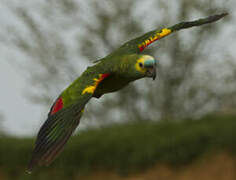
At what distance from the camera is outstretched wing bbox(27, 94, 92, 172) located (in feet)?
8.21

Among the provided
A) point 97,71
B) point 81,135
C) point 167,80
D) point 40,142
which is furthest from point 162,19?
point 40,142

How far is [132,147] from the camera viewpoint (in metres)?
8.35

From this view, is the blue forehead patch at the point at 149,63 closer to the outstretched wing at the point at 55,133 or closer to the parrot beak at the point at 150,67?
the parrot beak at the point at 150,67

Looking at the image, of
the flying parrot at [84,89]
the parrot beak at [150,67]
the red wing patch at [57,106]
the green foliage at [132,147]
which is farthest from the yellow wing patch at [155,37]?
the green foliage at [132,147]

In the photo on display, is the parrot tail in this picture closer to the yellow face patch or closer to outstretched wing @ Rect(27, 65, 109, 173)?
outstretched wing @ Rect(27, 65, 109, 173)

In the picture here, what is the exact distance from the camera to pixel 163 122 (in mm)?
8977

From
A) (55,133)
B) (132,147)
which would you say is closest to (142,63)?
(55,133)

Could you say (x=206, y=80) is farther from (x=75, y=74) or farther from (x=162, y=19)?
(x=75, y=74)

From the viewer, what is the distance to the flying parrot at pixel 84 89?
8.50ft

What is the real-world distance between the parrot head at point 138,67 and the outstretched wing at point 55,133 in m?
0.68

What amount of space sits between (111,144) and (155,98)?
151 inches

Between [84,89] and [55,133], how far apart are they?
391 mm

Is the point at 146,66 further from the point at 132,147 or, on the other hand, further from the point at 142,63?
the point at 132,147

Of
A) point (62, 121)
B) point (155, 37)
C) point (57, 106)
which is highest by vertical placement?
point (155, 37)
